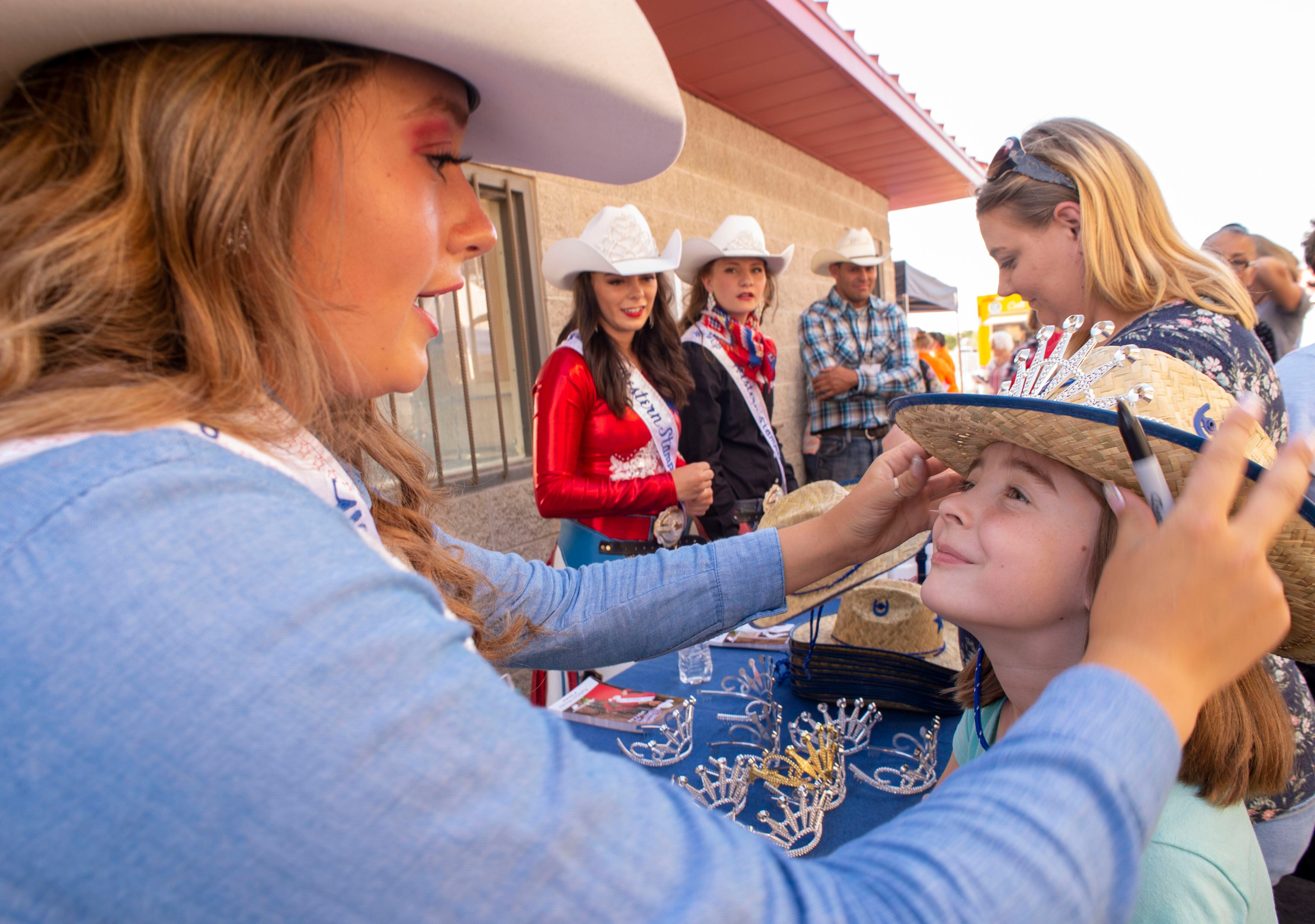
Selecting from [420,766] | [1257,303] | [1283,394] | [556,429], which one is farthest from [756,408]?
[420,766]

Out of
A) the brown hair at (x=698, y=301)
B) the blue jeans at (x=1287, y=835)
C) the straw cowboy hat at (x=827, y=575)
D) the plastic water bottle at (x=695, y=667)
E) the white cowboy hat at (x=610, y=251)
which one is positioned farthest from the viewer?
the brown hair at (x=698, y=301)

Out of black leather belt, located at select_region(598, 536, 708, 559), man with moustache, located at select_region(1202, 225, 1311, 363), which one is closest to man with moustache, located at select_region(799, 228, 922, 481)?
man with moustache, located at select_region(1202, 225, 1311, 363)

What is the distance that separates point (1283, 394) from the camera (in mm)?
2238

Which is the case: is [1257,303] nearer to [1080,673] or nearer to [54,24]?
[1080,673]

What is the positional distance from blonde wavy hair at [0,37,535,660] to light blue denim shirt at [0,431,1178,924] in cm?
15

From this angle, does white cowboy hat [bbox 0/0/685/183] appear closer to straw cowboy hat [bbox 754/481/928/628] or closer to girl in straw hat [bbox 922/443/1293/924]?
girl in straw hat [bbox 922/443/1293/924]

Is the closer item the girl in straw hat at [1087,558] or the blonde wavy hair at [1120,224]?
the girl in straw hat at [1087,558]

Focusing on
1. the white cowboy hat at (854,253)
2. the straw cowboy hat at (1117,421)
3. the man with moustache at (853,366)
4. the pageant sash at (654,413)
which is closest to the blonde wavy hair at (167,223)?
the straw cowboy hat at (1117,421)

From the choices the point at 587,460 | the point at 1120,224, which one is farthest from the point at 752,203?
the point at 1120,224

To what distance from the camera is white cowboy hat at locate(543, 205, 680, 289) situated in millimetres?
3340

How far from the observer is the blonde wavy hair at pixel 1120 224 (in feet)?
6.36

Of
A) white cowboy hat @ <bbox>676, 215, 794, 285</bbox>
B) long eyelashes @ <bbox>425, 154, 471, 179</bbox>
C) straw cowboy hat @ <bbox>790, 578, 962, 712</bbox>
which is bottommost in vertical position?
straw cowboy hat @ <bbox>790, 578, 962, 712</bbox>

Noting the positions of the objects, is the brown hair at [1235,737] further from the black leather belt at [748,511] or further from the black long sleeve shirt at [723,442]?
the black long sleeve shirt at [723,442]

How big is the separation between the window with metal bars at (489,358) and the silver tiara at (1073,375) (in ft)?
9.65
